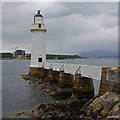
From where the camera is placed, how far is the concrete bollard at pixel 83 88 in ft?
55.2

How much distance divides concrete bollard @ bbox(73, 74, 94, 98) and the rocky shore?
344cm

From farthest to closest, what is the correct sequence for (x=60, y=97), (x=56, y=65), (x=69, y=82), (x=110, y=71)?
(x=56, y=65)
(x=69, y=82)
(x=60, y=97)
(x=110, y=71)

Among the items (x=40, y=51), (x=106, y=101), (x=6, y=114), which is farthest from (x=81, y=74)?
(x=40, y=51)

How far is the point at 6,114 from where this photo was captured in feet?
44.4

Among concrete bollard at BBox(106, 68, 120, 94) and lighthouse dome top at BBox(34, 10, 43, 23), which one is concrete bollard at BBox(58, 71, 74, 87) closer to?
concrete bollard at BBox(106, 68, 120, 94)

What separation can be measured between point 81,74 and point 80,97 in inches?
92.3

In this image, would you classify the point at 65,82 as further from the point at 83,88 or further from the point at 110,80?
the point at 110,80

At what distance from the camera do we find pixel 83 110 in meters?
12.2

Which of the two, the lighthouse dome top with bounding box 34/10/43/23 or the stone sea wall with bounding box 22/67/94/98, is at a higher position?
the lighthouse dome top with bounding box 34/10/43/23

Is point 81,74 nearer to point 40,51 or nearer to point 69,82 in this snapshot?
point 69,82

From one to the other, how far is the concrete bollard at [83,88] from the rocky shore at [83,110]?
3.44m

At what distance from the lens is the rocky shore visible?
10.6 metres

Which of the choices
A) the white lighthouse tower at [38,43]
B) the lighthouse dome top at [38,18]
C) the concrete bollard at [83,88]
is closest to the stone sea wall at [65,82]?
the concrete bollard at [83,88]

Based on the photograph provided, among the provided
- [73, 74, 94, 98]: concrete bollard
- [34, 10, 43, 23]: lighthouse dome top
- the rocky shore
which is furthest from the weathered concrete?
[34, 10, 43, 23]: lighthouse dome top
